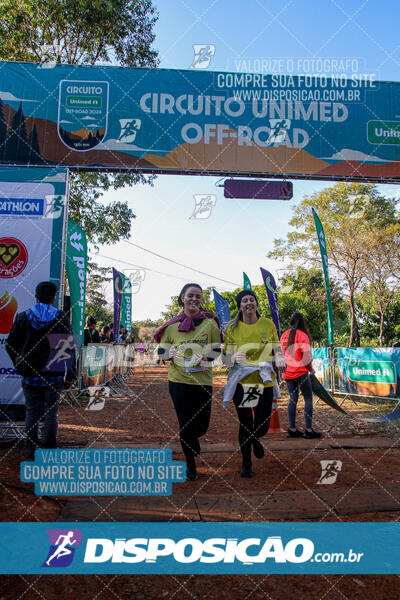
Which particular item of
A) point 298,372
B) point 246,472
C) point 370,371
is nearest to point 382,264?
point 370,371

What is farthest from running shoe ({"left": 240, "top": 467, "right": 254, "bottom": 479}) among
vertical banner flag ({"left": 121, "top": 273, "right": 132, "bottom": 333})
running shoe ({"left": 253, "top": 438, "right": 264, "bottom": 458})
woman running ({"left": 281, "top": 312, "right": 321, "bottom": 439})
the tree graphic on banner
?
vertical banner flag ({"left": 121, "top": 273, "right": 132, "bottom": 333})

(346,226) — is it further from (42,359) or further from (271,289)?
(42,359)

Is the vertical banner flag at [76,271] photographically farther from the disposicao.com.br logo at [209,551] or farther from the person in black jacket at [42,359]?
the disposicao.com.br logo at [209,551]

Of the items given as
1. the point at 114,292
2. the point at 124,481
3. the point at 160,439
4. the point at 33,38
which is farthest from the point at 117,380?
the point at 33,38

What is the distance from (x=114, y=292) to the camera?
1321 centimetres

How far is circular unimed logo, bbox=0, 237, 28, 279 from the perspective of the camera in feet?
18.2

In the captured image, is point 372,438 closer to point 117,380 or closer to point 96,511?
point 96,511

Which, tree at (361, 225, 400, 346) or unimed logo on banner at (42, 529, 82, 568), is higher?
tree at (361, 225, 400, 346)

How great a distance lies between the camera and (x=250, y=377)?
4043 millimetres

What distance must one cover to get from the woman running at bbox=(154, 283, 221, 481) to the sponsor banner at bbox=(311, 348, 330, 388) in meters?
6.52

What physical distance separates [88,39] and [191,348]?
11.8 m

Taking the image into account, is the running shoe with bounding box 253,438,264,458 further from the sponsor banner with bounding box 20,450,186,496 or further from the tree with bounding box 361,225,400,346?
the tree with bounding box 361,225,400,346

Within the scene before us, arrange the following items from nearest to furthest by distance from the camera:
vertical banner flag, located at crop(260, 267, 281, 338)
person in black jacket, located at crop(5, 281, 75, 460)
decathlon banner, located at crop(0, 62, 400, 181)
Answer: person in black jacket, located at crop(5, 281, 75, 460) → decathlon banner, located at crop(0, 62, 400, 181) → vertical banner flag, located at crop(260, 267, 281, 338)

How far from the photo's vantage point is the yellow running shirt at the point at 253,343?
4.06m
